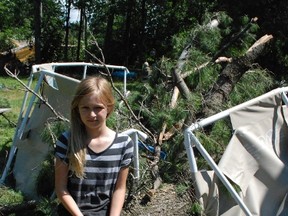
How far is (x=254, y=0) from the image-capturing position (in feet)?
34.3

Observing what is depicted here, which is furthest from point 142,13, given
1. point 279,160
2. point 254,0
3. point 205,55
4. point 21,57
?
point 279,160

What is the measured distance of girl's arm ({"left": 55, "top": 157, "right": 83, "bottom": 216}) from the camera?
183 centimetres

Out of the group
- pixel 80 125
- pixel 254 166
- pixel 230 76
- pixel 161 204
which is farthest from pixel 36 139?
pixel 80 125

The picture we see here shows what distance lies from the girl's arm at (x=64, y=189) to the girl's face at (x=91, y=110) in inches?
8.1

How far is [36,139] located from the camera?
4027mm

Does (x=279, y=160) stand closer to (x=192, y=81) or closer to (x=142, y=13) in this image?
(x=192, y=81)

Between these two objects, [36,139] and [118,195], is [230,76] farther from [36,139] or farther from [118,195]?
[118,195]

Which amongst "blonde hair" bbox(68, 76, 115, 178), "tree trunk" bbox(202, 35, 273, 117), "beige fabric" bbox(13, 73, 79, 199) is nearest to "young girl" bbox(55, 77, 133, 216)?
"blonde hair" bbox(68, 76, 115, 178)

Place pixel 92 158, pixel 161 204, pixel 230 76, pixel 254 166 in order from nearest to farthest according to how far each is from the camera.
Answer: pixel 92 158 → pixel 254 166 → pixel 161 204 → pixel 230 76

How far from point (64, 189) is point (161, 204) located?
4.54 ft

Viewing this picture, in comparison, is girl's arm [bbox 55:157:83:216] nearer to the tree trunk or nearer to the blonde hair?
the blonde hair

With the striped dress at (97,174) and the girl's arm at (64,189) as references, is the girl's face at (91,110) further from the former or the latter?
the girl's arm at (64,189)

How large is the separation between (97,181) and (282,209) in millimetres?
1396

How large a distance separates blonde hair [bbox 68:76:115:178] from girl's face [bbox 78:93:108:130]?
0.02 metres
